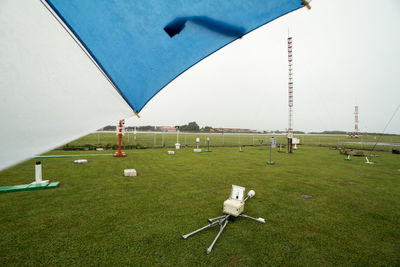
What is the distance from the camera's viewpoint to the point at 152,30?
4.29 feet

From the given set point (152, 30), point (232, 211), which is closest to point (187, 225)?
point (232, 211)

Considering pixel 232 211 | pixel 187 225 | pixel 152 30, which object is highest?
pixel 152 30

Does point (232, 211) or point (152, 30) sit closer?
point (152, 30)

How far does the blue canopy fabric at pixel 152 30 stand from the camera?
1.05 meters

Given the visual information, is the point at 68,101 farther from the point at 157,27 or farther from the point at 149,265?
the point at 149,265

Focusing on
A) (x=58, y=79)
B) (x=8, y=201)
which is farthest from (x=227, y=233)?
(x=8, y=201)

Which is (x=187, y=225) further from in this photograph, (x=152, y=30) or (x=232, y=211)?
(x=152, y=30)

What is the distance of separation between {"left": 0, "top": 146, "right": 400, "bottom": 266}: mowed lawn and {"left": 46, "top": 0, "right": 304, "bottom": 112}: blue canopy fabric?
245 cm

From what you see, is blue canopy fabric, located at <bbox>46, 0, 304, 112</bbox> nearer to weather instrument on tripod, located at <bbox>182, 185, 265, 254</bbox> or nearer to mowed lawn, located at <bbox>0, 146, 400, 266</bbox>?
mowed lawn, located at <bbox>0, 146, 400, 266</bbox>

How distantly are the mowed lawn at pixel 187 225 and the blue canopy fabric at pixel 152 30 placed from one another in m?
2.45

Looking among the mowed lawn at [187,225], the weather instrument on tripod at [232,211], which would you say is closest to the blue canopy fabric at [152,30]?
the mowed lawn at [187,225]

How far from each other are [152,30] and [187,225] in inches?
132

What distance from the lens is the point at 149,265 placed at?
249 centimetres

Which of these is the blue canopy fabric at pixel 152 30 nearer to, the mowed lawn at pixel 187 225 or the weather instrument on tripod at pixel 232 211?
the mowed lawn at pixel 187 225
